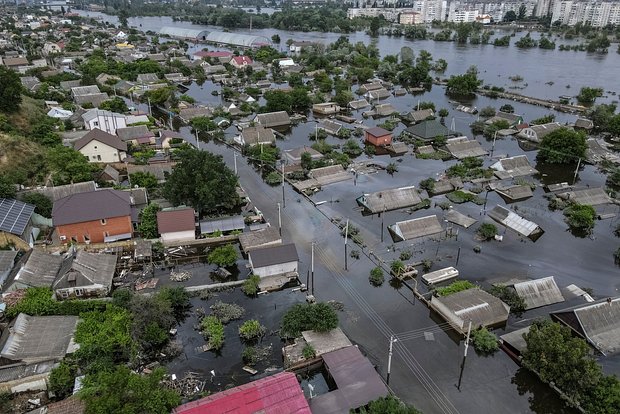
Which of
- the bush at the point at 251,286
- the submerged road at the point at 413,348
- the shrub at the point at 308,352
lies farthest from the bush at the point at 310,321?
the bush at the point at 251,286

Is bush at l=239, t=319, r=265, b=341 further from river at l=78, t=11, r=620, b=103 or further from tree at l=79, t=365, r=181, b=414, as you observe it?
river at l=78, t=11, r=620, b=103

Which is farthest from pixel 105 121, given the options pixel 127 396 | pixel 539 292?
pixel 539 292

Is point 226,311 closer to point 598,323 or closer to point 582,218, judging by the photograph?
point 598,323

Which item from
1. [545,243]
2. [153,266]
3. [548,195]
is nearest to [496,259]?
[545,243]

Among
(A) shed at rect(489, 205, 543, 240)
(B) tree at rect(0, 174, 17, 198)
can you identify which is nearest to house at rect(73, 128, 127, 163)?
(B) tree at rect(0, 174, 17, 198)

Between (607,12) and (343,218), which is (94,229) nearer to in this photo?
(343,218)

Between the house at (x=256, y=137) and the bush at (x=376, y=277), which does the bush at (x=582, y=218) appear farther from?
the house at (x=256, y=137)
